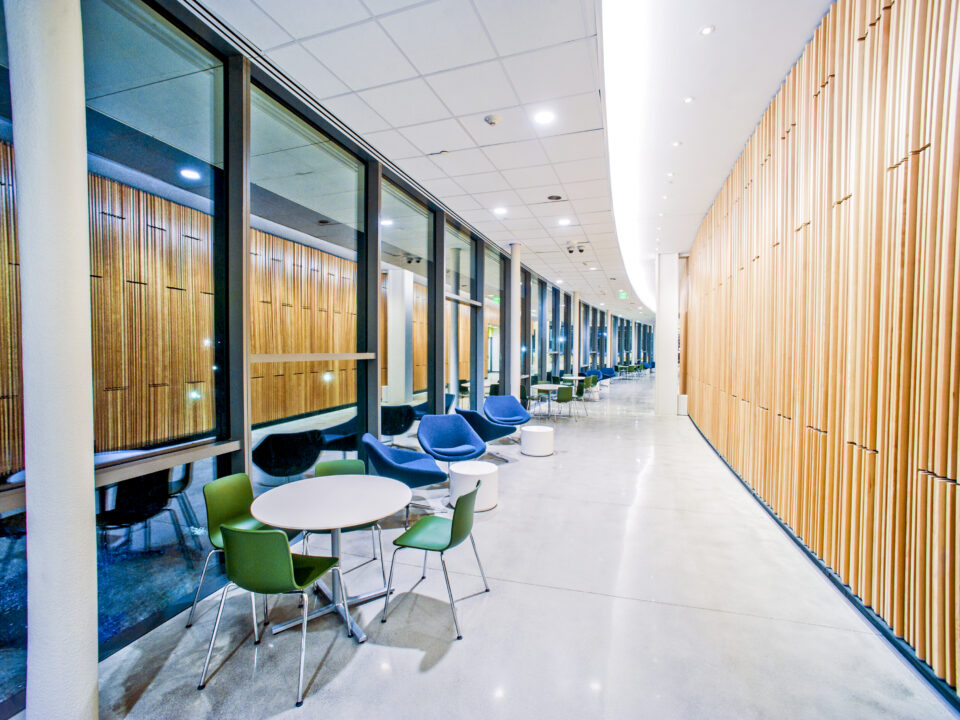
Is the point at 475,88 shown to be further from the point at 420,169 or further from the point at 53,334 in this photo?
the point at 53,334

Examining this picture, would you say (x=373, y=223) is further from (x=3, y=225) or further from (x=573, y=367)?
(x=573, y=367)

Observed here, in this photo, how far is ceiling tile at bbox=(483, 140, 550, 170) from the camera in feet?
14.6

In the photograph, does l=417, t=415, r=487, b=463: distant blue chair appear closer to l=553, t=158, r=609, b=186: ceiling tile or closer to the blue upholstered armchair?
the blue upholstered armchair

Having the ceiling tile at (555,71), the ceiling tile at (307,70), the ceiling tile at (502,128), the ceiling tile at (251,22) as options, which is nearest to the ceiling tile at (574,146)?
the ceiling tile at (502,128)

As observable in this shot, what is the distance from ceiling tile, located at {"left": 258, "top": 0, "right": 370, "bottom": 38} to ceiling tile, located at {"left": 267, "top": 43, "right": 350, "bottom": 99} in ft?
0.69

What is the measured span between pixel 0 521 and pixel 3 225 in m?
1.41

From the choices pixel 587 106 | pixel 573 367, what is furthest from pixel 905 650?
pixel 573 367

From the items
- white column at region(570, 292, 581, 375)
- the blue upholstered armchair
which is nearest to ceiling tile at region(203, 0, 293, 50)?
the blue upholstered armchair

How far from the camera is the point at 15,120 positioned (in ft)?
5.57

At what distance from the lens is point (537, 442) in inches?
267

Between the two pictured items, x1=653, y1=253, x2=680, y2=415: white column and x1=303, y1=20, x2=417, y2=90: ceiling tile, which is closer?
x1=303, y1=20, x2=417, y2=90: ceiling tile

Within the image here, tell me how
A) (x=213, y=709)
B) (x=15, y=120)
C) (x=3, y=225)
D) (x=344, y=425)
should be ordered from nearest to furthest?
1. (x=15, y=120)
2. (x=3, y=225)
3. (x=213, y=709)
4. (x=344, y=425)

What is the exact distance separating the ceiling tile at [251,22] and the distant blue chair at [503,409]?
5.54 m

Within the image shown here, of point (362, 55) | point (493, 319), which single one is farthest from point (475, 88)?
point (493, 319)
